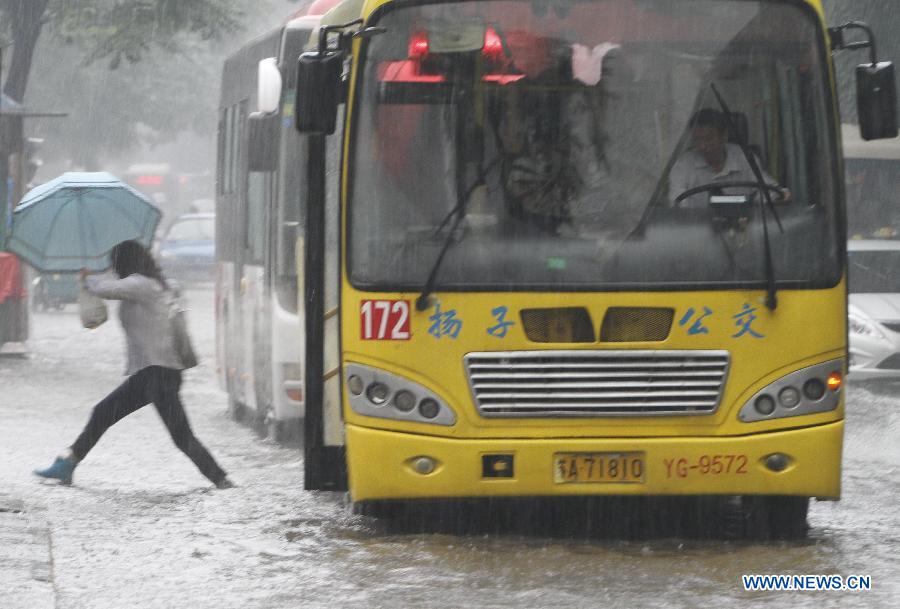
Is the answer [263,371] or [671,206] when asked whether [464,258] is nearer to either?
[671,206]

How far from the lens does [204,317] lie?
33188 millimetres

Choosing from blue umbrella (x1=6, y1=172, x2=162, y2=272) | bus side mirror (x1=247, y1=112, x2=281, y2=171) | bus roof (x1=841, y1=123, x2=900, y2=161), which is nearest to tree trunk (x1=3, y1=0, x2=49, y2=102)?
bus roof (x1=841, y1=123, x2=900, y2=161)

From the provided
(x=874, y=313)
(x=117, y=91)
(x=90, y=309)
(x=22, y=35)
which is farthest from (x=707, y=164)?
(x=117, y=91)

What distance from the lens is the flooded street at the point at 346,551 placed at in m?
8.14

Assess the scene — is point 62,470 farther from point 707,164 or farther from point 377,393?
point 707,164

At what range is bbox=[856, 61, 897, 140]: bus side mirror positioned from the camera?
9.33 m

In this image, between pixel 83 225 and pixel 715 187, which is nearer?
pixel 715 187

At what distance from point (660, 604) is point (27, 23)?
2371 centimetres

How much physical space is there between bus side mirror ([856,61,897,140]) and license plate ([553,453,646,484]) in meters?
1.85

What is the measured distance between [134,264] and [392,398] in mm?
3356

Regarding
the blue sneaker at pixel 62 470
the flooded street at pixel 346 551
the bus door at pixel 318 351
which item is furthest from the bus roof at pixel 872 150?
the bus door at pixel 318 351

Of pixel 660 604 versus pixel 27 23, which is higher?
pixel 27 23

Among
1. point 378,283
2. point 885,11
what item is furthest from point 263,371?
point 885,11

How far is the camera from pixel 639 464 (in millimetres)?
9242
